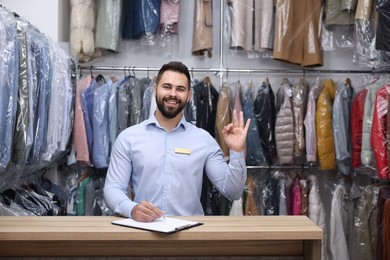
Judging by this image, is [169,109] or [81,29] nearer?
[169,109]

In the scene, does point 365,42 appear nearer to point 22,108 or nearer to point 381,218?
point 381,218

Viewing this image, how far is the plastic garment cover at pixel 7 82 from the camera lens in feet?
8.50

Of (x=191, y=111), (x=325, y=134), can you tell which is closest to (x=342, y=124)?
(x=325, y=134)

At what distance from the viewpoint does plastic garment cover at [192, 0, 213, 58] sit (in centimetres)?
436

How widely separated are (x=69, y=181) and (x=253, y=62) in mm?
1895

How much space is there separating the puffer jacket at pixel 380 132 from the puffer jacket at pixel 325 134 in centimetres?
54

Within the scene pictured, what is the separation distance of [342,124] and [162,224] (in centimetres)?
255

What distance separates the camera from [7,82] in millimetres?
2645

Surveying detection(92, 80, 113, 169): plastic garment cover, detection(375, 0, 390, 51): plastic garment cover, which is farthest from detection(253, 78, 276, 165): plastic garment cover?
detection(92, 80, 113, 169): plastic garment cover

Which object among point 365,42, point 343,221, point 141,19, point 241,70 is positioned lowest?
point 343,221

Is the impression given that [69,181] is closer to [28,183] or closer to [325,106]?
[28,183]

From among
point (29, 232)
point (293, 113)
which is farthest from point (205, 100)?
point (29, 232)

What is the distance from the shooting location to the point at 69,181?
449cm

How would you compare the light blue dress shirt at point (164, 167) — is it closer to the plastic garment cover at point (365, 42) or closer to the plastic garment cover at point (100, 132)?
the plastic garment cover at point (100, 132)
